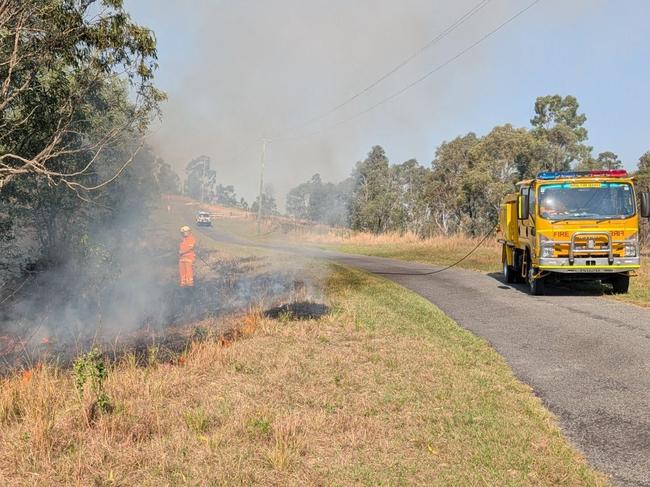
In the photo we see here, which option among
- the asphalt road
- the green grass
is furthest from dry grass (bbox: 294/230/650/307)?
the green grass

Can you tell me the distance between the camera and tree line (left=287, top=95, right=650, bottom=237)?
111ft

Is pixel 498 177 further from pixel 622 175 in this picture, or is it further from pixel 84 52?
pixel 84 52

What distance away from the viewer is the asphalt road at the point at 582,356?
443cm

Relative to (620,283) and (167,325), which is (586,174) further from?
(167,325)

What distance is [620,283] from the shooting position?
12.5 meters

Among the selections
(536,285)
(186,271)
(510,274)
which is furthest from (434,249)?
(186,271)

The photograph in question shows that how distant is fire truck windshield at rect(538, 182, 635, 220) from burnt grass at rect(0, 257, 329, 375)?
19.0ft

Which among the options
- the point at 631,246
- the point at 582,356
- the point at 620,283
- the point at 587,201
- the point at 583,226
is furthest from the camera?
the point at 620,283

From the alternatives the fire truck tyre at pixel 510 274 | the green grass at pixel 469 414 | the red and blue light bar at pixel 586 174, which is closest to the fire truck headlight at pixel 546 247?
the red and blue light bar at pixel 586 174

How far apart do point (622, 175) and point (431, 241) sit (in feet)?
62.6

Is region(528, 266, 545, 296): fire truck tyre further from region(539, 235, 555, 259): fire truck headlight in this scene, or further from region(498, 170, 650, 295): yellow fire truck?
region(539, 235, 555, 259): fire truck headlight

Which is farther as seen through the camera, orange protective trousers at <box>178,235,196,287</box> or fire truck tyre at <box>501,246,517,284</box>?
fire truck tyre at <box>501,246,517,284</box>

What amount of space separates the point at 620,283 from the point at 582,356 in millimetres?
6459

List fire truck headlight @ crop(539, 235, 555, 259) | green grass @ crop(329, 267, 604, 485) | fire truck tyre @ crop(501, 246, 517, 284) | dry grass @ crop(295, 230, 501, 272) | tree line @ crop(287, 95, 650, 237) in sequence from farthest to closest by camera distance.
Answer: tree line @ crop(287, 95, 650, 237) → dry grass @ crop(295, 230, 501, 272) → fire truck tyre @ crop(501, 246, 517, 284) → fire truck headlight @ crop(539, 235, 555, 259) → green grass @ crop(329, 267, 604, 485)
